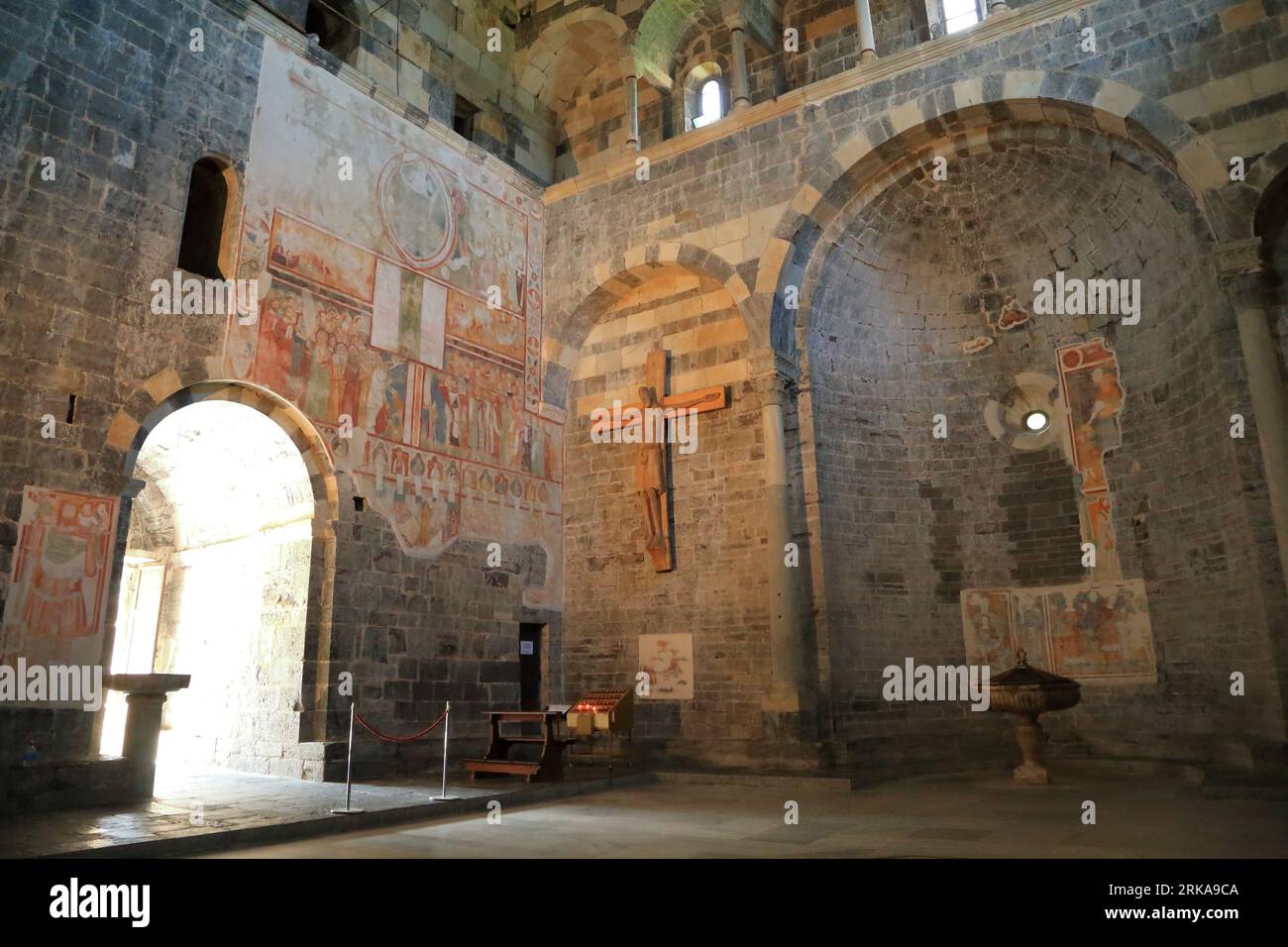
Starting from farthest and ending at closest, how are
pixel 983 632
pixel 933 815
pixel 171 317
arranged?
pixel 983 632
pixel 171 317
pixel 933 815

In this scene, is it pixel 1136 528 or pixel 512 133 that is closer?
pixel 1136 528

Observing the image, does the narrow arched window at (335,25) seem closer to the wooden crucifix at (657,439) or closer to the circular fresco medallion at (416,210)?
the circular fresco medallion at (416,210)

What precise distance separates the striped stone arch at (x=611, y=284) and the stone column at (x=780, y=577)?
5.48ft

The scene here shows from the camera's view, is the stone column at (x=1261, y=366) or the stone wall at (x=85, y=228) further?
the stone column at (x=1261, y=366)

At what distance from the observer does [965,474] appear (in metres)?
12.0

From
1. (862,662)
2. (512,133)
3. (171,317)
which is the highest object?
(512,133)

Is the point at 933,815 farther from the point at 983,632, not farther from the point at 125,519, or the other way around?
the point at 125,519

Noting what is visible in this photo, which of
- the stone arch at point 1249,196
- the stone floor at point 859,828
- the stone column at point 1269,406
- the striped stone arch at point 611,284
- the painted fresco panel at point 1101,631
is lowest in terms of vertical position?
the stone floor at point 859,828

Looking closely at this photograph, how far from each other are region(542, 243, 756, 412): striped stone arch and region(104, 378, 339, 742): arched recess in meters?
4.11

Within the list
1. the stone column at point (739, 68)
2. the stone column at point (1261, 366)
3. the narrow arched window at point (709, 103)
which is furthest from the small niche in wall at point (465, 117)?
the stone column at point (1261, 366)

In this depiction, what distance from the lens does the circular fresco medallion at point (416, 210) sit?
10984 mm

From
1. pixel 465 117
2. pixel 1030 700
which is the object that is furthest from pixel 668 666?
pixel 465 117
